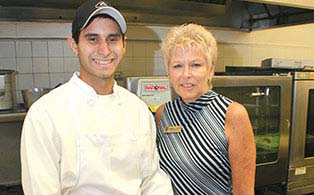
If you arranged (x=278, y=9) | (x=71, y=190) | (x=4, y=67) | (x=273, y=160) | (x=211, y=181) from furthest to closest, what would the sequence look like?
(x=278, y=9) → (x=4, y=67) → (x=273, y=160) → (x=211, y=181) → (x=71, y=190)

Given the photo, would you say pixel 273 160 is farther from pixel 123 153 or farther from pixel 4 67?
pixel 4 67

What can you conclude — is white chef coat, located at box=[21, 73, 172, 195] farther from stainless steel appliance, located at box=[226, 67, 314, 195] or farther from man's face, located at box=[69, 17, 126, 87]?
stainless steel appliance, located at box=[226, 67, 314, 195]

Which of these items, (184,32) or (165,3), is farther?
(165,3)

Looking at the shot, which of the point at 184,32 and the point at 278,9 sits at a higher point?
the point at 278,9

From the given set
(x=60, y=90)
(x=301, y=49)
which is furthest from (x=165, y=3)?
(x=301, y=49)

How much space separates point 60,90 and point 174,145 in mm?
406

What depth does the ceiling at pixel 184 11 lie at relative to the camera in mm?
1605

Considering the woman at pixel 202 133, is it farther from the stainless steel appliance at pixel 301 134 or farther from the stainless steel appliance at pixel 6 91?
the stainless steel appliance at pixel 6 91

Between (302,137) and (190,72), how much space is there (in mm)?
976

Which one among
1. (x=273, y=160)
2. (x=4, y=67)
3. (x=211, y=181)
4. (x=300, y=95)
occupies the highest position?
(x=4, y=67)

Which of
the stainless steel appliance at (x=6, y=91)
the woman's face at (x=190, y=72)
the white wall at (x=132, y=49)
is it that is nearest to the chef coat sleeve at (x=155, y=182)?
the woman's face at (x=190, y=72)

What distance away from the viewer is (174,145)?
3.39 ft

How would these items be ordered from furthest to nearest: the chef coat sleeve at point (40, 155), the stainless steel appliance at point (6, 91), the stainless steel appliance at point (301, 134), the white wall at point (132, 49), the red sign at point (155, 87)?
the white wall at point (132, 49) → the stainless steel appliance at point (301, 134) → the stainless steel appliance at point (6, 91) → the red sign at point (155, 87) → the chef coat sleeve at point (40, 155)

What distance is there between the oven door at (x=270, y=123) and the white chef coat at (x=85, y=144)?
2.47ft
